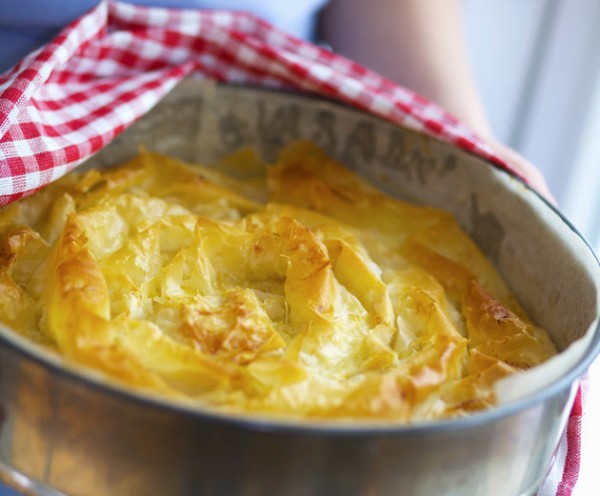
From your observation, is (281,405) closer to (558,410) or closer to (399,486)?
(399,486)

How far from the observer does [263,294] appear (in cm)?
83

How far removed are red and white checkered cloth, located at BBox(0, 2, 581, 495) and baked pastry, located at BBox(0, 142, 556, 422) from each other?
0.07 meters

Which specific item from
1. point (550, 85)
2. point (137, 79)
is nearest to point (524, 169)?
point (137, 79)

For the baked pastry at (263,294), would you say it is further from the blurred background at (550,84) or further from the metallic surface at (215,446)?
the blurred background at (550,84)

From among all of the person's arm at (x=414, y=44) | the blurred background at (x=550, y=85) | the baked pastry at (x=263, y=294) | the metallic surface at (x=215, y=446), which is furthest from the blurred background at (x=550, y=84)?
the metallic surface at (x=215, y=446)

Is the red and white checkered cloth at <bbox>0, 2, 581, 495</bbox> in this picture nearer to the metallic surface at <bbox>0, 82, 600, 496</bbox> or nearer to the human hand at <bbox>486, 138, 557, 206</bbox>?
the human hand at <bbox>486, 138, 557, 206</bbox>

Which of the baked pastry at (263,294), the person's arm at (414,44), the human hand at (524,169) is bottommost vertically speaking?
the baked pastry at (263,294)

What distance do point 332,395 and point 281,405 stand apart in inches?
1.7

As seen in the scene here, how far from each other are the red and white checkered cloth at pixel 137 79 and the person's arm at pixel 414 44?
0.16 m

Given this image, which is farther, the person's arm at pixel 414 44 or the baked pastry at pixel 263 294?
the person's arm at pixel 414 44

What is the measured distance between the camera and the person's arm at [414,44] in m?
1.27

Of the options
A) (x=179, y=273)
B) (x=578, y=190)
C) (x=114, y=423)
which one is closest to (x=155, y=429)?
(x=114, y=423)

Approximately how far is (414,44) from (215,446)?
94cm

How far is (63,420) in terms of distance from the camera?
557 millimetres
